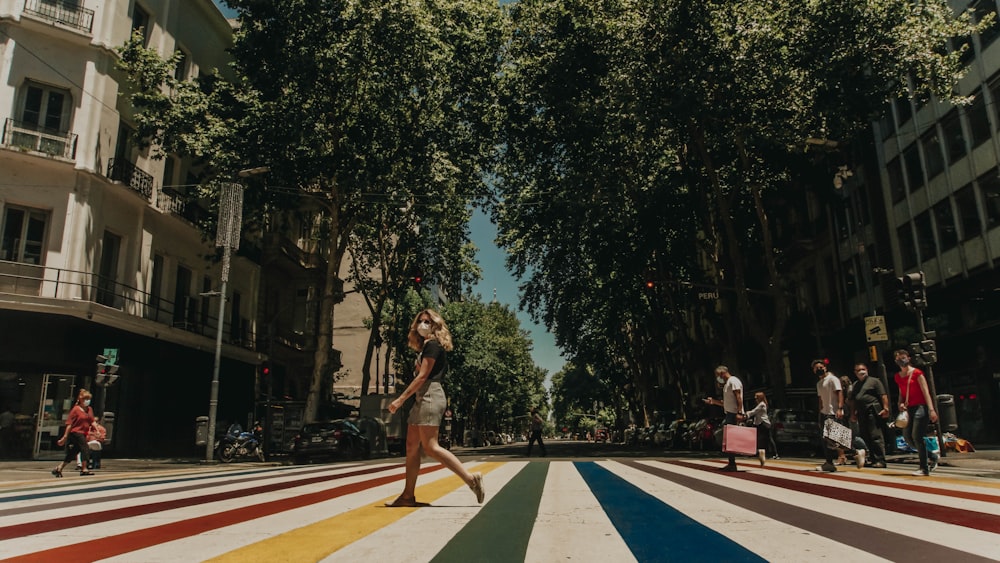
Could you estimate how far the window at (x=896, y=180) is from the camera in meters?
25.1

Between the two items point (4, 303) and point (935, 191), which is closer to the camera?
point (4, 303)

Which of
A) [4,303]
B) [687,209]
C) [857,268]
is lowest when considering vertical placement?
[4,303]

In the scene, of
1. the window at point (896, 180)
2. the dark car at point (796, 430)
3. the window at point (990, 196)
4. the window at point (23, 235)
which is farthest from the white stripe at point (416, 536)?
the window at point (896, 180)

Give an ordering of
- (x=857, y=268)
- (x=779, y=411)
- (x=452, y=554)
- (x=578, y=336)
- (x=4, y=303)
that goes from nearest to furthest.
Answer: (x=452, y=554) < (x=4, y=303) < (x=779, y=411) < (x=857, y=268) < (x=578, y=336)

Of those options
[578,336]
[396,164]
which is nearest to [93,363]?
[396,164]

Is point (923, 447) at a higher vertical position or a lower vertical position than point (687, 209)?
lower

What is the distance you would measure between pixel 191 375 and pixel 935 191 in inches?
1111

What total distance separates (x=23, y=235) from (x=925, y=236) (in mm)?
29441

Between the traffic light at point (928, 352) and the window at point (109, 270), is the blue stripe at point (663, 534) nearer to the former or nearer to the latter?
the traffic light at point (928, 352)

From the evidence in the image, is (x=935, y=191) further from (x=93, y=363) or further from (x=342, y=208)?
(x=93, y=363)

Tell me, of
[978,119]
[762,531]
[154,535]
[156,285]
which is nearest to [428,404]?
[154,535]

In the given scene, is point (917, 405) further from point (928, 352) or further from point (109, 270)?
point (109, 270)

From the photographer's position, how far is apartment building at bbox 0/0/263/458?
59.2ft

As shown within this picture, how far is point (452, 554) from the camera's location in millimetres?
3186
